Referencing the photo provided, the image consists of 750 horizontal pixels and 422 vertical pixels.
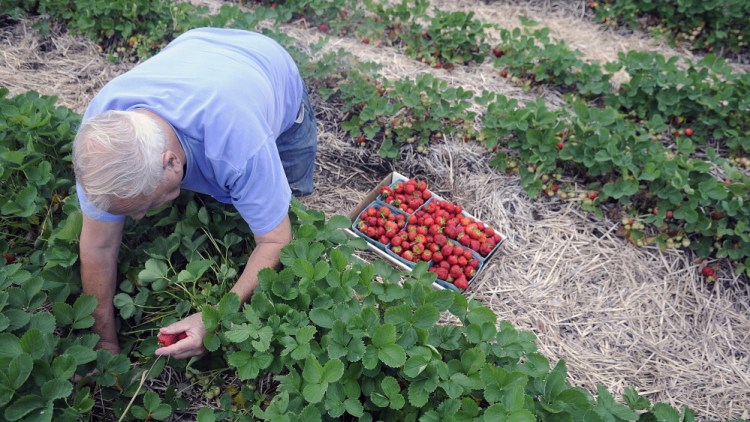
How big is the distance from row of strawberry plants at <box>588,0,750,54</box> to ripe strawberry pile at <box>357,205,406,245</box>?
14.5 feet

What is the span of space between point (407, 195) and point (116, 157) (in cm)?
240

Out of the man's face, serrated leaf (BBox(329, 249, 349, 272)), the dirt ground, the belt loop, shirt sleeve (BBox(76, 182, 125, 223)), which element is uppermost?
the man's face

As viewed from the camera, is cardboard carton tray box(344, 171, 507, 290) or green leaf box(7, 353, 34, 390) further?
cardboard carton tray box(344, 171, 507, 290)

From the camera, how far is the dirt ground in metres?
3.22

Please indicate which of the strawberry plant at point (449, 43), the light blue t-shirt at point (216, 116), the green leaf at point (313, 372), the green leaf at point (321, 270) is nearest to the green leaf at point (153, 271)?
the light blue t-shirt at point (216, 116)

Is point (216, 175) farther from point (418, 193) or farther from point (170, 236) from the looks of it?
point (418, 193)

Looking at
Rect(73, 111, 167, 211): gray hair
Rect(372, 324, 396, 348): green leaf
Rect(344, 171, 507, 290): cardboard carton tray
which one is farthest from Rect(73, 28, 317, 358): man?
Rect(344, 171, 507, 290): cardboard carton tray

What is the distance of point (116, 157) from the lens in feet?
5.72

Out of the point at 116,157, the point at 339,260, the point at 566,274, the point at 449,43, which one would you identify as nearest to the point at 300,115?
the point at 339,260

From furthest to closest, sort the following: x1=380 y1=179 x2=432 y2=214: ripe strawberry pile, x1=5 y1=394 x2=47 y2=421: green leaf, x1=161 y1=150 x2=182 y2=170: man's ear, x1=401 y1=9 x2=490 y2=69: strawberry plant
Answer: x1=401 y1=9 x2=490 y2=69: strawberry plant < x1=380 y1=179 x2=432 y2=214: ripe strawberry pile < x1=161 y1=150 x2=182 y2=170: man's ear < x1=5 y1=394 x2=47 y2=421: green leaf

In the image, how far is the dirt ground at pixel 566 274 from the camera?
3.22 meters

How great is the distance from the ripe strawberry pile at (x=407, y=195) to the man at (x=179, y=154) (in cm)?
151

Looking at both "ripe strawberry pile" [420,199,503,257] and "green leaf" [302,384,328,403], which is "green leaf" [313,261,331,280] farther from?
"ripe strawberry pile" [420,199,503,257]

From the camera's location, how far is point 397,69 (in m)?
4.83
